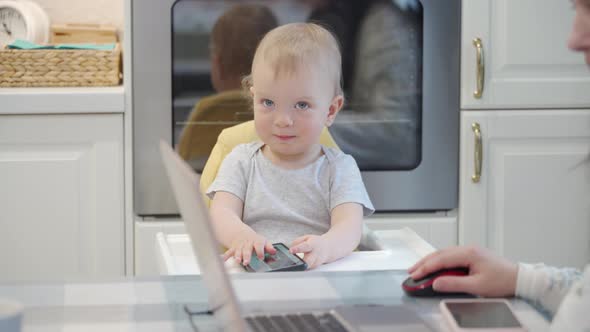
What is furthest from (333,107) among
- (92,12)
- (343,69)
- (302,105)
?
(92,12)

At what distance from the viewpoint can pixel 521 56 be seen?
8.47ft

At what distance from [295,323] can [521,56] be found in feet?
6.06

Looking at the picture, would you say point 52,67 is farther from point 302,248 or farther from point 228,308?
point 228,308

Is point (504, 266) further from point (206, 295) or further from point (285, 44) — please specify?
point (285, 44)

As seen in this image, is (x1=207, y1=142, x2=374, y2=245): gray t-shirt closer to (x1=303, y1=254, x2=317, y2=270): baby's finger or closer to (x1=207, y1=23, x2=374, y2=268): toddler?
(x1=207, y1=23, x2=374, y2=268): toddler

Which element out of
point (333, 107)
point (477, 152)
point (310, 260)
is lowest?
point (310, 260)

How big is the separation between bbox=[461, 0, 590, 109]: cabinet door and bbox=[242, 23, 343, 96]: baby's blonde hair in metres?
0.88

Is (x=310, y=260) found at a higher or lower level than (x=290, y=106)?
lower

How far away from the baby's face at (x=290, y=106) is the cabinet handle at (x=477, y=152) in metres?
0.90

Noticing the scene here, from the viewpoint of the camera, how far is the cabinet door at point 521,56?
2.56 metres

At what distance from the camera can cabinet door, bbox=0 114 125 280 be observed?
8.06 ft

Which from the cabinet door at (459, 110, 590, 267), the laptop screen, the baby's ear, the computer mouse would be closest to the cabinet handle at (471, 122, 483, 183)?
the cabinet door at (459, 110, 590, 267)

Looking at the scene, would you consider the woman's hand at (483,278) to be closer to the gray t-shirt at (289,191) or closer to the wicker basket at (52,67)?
the gray t-shirt at (289,191)

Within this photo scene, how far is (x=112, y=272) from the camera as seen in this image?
2.52 meters
